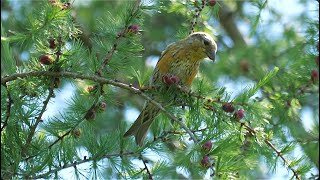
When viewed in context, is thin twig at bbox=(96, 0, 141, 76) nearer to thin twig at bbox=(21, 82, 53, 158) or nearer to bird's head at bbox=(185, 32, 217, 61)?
thin twig at bbox=(21, 82, 53, 158)

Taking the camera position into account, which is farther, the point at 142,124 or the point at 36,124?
the point at 142,124

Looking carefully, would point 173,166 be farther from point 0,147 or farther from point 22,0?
point 22,0

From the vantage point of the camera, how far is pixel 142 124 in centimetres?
381

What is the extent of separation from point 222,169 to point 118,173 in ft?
2.08

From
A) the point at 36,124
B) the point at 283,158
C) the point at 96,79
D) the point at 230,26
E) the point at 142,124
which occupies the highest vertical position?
the point at 230,26

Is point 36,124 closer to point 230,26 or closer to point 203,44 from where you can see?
point 203,44

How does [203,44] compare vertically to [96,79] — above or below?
above

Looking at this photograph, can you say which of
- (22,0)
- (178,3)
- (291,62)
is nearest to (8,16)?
(22,0)

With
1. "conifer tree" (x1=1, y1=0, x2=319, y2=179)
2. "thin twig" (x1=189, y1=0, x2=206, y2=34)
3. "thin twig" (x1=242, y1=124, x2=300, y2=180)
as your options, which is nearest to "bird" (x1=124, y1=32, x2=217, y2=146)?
"thin twig" (x1=189, y1=0, x2=206, y2=34)

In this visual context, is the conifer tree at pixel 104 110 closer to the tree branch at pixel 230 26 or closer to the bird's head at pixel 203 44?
the bird's head at pixel 203 44

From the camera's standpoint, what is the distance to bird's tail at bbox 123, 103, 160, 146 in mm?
3572

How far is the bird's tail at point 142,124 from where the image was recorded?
3.57 m

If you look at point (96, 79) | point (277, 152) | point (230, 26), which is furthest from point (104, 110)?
point (230, 26)

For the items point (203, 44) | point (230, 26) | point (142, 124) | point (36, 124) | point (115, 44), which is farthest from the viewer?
point (230, 26)
